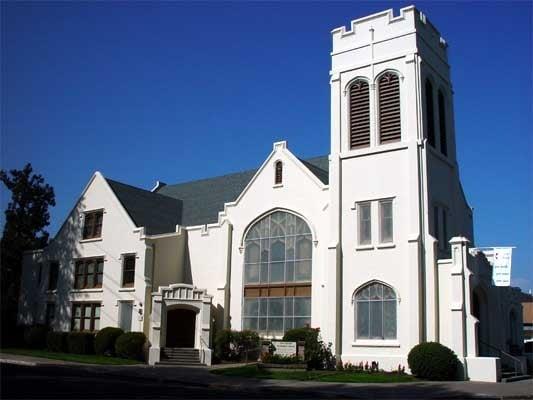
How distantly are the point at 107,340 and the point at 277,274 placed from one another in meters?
10.3

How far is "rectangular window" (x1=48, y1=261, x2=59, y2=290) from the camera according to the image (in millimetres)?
41312

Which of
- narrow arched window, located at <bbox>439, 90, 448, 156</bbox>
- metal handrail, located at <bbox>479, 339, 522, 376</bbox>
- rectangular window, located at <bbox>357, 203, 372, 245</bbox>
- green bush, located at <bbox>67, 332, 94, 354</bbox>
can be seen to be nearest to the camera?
metal handrail, located at <bbox>479, 339, 522, 376</bbox>

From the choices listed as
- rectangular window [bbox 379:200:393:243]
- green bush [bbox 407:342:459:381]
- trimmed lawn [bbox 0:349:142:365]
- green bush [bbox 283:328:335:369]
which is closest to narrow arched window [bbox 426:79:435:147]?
rectangular window [bbox 379:200:393:243]

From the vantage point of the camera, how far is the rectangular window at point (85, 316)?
124 ft

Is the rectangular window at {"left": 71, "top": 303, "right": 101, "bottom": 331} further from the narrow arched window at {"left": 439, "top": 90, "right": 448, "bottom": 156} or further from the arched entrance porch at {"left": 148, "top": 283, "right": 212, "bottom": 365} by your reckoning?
the narrow arched window at {"left": 439, "top": 90, "right": 448, "bottom": 156}

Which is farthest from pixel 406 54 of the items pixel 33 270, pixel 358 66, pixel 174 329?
pixel 33 270

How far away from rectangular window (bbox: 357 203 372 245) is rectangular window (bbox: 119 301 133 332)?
14.5m

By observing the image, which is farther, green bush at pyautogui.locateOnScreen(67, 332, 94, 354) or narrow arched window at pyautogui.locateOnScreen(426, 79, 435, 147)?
green bush at pyautogui.locateOnScreen(67, 332, 94, 354)

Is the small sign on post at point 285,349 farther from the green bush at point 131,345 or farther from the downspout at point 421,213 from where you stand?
the green bush at point 131,345

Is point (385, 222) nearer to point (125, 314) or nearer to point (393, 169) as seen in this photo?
point (393, 169)

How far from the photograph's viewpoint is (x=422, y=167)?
2859 cm

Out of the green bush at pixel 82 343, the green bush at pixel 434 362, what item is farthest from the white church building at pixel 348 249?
the green bush at pixel 82 343

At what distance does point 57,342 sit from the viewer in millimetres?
36969

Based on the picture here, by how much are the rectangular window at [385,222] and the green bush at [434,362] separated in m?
5.45
